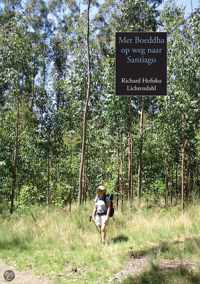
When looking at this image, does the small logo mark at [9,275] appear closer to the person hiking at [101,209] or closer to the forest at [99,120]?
the person hiking at [101,209]

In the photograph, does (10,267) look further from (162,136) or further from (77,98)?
(77,98)

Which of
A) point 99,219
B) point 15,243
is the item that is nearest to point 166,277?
point 99,219

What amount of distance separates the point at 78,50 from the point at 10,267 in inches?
→ 960

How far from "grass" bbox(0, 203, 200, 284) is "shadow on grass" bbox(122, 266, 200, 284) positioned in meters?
0.05

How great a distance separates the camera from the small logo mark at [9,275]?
10.5 metres

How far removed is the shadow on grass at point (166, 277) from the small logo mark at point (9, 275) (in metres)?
2.21

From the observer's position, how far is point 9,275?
10.6 meters

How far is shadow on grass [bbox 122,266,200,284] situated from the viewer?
9086 millimetres

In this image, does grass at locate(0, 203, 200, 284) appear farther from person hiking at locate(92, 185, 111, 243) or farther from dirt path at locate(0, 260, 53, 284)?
person hiking at locate(92, 185, 111, 243)

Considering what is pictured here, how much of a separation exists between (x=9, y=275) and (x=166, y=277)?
9.84 feet

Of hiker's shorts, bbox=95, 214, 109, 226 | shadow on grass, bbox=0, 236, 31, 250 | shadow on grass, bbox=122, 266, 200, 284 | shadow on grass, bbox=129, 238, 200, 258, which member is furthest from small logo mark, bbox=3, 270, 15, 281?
hiker's shorts, bbox=95, 214, 109, 226

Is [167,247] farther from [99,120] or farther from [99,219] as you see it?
[99,120]

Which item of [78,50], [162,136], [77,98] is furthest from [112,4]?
[162,136]

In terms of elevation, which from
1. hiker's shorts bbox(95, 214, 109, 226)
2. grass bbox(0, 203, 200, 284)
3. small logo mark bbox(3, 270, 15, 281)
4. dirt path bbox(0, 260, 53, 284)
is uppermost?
hiker's shorts bbox(95, 214, 109, 226)
